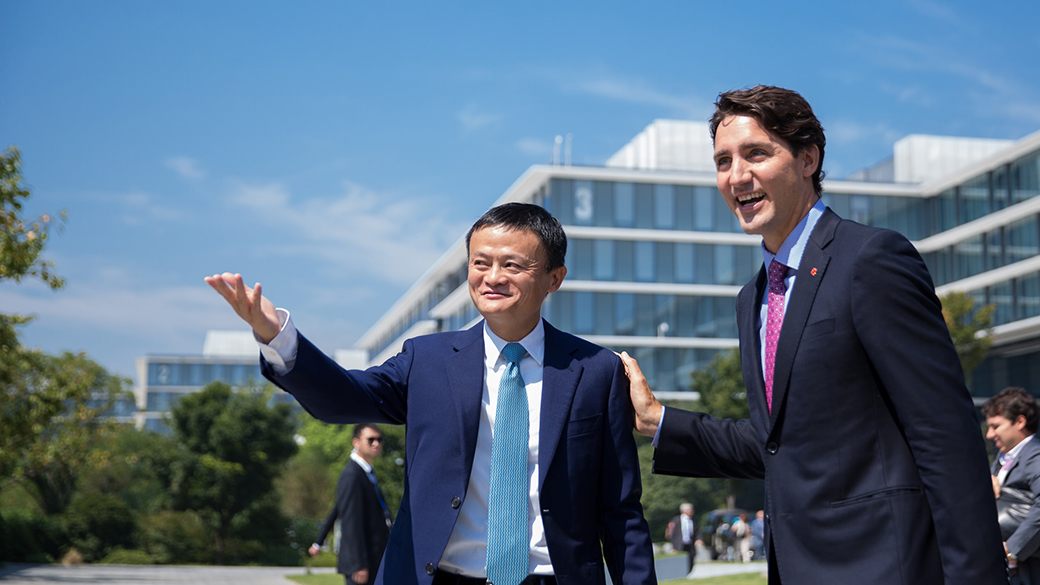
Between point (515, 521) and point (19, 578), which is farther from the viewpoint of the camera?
point (19, 578)

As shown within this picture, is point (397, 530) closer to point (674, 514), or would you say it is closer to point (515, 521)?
point (515, 521)

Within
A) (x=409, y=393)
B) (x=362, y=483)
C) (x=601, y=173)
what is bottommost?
(x=362, y=483)

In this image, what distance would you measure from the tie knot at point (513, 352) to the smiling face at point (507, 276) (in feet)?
0.19

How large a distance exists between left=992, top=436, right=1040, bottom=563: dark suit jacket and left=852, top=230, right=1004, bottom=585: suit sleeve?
438 centimetres

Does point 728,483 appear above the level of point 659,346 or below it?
below

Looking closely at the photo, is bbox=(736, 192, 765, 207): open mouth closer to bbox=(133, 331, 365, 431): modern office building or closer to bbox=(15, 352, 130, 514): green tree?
bbox=(15, 352, 130, 514): green tree

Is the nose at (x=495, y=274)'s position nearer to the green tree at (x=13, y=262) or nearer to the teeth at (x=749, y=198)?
the teeth at (x=749, y=198)

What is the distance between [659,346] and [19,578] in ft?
119

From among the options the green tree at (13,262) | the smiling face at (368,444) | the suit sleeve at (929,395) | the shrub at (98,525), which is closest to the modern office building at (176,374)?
the shrub at (98,525)

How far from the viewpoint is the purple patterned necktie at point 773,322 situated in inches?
124

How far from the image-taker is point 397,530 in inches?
140

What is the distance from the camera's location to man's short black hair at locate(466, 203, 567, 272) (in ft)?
12.4

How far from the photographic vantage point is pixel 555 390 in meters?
3.66

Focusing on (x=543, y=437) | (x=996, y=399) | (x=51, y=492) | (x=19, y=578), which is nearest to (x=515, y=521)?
(x=543, y=437)
